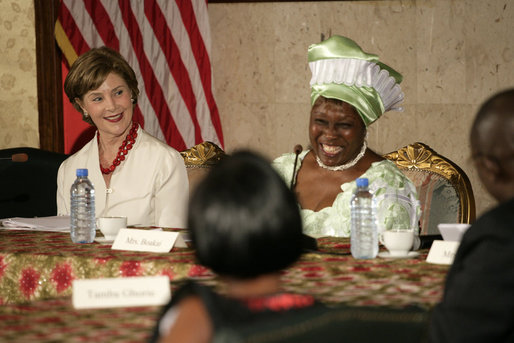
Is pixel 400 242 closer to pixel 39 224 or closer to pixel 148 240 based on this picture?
pixel 148 240

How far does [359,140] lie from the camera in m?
3.14

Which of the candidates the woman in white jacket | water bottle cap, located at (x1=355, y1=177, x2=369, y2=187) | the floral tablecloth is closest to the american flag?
the woman in white jacket

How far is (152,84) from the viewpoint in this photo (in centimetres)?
494

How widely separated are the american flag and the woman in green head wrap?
1.83 meters

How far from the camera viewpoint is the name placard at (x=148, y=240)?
93.5 inches

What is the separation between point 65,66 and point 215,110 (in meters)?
1.16

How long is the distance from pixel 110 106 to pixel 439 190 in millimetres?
1664

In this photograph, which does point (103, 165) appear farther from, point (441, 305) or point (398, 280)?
point (441, 305)

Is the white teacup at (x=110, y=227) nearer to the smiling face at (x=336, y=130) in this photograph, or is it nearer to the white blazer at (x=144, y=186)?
the white blazer at (x=144, y=186)

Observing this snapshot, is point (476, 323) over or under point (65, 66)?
under

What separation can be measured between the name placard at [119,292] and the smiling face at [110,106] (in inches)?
84.0

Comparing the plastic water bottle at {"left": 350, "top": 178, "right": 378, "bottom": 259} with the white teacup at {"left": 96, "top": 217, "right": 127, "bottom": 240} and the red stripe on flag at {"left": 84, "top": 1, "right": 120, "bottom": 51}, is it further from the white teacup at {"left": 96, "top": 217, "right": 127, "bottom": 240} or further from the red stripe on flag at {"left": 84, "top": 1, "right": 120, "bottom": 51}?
the red stripe on flag at {"left": 84, "top": 1, "right": 120, "bottom": 51}

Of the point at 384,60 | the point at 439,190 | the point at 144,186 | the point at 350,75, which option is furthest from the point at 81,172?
the point at 384,60

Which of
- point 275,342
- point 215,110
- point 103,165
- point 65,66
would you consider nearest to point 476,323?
point 275,342
